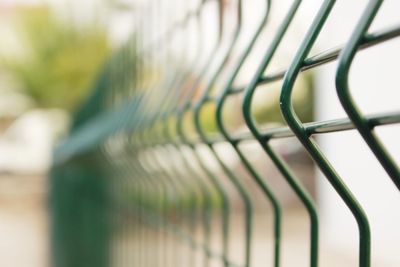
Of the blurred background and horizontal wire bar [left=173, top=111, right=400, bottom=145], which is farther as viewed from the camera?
the blurred background

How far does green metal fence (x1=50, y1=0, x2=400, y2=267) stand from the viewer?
0.57 m

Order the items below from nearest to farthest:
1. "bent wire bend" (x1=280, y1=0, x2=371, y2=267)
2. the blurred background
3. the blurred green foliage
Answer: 1. "bent wire bend" (x1=280, y1=0, x2=371, y2=267)
2. the blurred background
3. the blurred green foliage

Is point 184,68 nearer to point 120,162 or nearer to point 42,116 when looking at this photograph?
point 120,162

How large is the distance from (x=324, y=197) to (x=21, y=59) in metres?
11.7

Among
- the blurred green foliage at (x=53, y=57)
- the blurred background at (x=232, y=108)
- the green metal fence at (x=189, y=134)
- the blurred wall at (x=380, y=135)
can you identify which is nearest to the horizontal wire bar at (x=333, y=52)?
the green metal fence at (x=189, y=134)

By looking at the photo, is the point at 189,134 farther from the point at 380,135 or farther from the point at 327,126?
the point at 380,135

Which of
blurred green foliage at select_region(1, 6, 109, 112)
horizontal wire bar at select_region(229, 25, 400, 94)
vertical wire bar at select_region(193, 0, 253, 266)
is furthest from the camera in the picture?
blurred green foliage at select_region(1, 6, 109, 112)

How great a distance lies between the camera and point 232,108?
13.6 ft

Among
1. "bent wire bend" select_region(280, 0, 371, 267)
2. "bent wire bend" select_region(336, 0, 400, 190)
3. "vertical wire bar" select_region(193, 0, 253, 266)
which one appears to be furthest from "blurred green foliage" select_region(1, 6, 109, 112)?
"bent wire bend" select_region(336, 0, 400, 190)

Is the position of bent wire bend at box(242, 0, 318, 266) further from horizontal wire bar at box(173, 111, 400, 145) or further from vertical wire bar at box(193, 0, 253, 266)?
vertical wire bar at box(193, 0, 253, 266)

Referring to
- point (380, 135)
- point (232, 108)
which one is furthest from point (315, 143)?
point (380, 135)

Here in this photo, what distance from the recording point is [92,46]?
1625 cm

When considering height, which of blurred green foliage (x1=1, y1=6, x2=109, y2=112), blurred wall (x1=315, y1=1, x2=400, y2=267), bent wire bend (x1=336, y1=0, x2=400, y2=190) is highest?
blurred green foliage (x1=1, y1=6, x2=109, y2=112)

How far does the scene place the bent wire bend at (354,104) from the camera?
0.46 m
